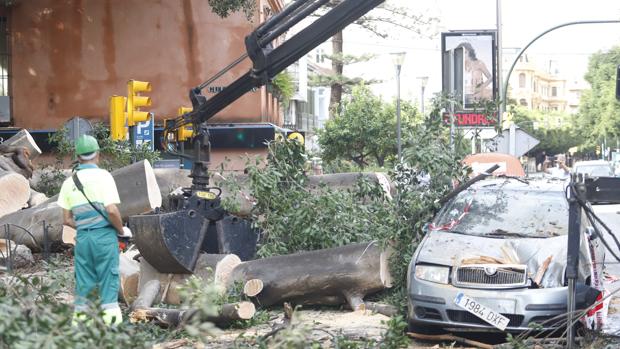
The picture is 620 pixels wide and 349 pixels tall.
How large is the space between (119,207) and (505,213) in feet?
19.5

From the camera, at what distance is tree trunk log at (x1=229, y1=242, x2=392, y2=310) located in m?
10.5

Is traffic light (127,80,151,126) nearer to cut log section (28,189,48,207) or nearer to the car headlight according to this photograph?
cut log section (28,189,48,207)

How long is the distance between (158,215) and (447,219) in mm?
3070

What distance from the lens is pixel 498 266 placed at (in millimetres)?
8805

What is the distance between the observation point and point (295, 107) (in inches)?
2271

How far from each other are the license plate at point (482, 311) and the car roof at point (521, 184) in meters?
2.13

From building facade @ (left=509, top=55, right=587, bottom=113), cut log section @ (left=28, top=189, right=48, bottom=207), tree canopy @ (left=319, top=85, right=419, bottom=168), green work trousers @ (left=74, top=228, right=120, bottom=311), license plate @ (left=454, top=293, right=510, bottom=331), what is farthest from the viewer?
building facade @ (left=509, top=55, right=587, bottom=113)

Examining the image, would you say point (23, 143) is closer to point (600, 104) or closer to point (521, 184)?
point (521, 184)

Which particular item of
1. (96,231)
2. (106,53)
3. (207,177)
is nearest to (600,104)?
(106,53)

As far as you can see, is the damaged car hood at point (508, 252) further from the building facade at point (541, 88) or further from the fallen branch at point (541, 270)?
the building facade at point (541, 88)

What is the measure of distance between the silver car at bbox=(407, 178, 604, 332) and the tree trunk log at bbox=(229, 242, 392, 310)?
75 centimetres

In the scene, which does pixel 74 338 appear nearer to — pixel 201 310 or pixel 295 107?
pixel 201 310

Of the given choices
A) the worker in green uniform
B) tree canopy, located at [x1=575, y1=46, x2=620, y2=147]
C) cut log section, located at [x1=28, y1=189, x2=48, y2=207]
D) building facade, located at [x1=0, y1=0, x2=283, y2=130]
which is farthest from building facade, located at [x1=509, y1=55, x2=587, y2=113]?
the worker in green uniform

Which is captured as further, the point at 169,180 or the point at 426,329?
the point at 169,180
